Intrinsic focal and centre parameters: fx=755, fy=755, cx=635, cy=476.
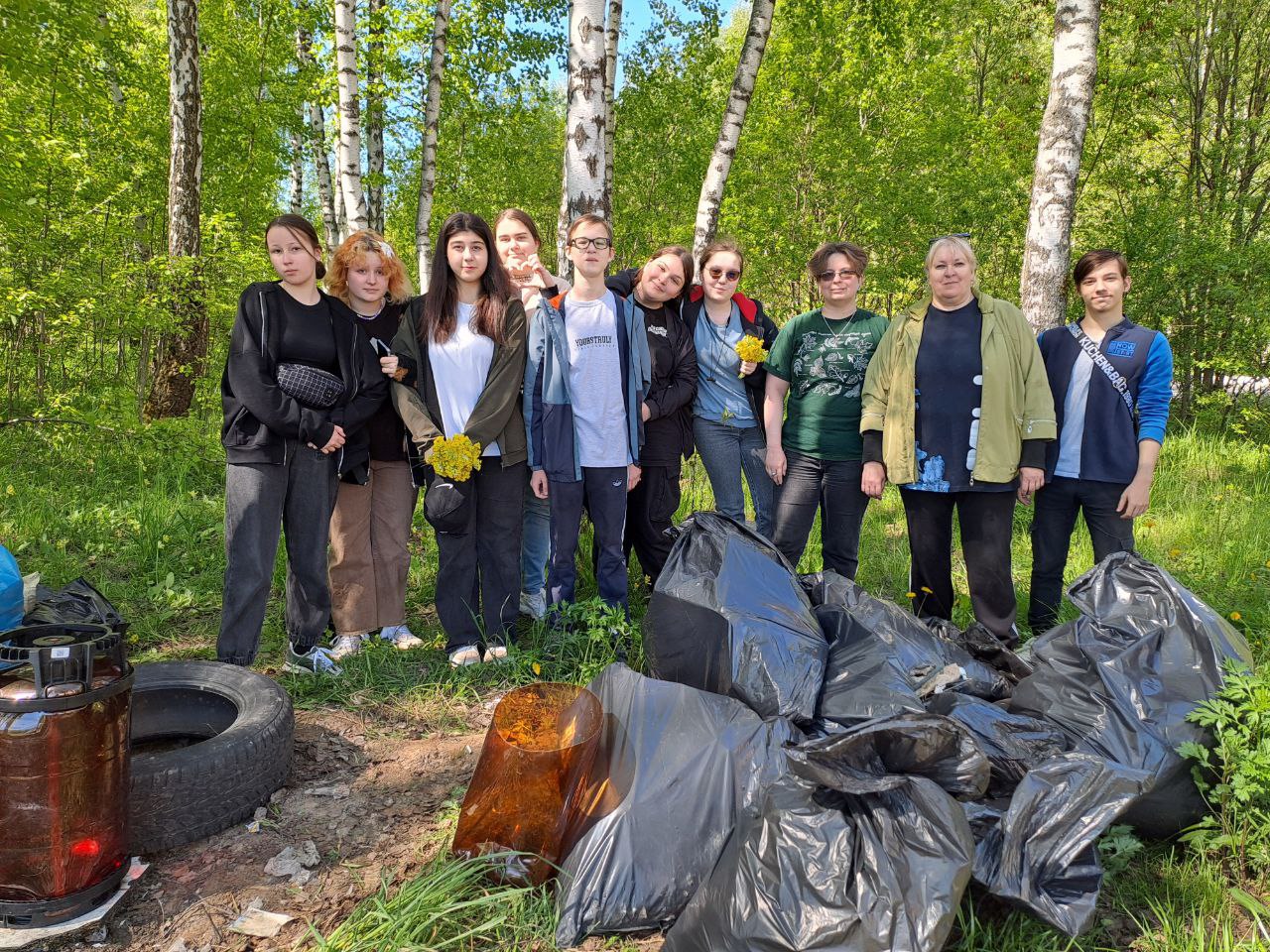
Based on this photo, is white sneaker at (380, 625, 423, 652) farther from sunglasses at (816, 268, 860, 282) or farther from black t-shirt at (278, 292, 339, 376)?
sunglasses at (816, 268, 860, 282)

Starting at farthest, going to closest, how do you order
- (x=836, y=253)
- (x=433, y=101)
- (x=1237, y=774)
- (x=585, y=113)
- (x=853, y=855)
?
(x=433, y=101) → (x=585, y=113) → (x=836, y=253) → (x=1237, y=774) → (x=853, y=855)

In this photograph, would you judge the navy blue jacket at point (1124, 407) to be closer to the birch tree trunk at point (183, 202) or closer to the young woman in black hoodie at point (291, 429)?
the young woman in black hoodie at point (291, 429)

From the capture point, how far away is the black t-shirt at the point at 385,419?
3469 mm

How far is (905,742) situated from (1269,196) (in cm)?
998

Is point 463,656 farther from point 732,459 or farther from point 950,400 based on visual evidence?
point 950,400

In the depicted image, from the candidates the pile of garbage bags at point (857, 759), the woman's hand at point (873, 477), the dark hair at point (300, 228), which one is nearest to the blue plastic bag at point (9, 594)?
the dark hair at point (300, 228)

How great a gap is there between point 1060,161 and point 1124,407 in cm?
277

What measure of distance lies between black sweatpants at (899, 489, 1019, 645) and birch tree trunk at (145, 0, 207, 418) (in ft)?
20.9

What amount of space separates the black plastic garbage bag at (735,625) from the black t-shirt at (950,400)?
92 centimetres

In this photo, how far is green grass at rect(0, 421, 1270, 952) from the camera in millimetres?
1866

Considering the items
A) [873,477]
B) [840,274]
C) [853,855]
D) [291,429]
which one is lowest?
[853,855]

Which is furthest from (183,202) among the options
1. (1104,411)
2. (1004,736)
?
(1004,736)

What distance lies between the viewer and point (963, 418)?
321 centimetres

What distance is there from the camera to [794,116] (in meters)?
11.3
